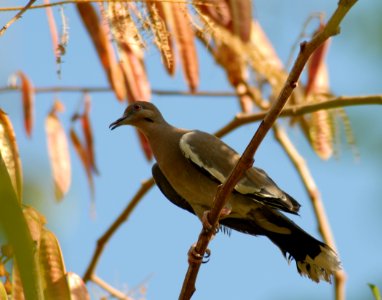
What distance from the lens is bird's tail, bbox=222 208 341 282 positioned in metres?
3.53

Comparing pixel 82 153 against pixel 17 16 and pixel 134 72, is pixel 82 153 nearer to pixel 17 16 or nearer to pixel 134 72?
pixel 134 72

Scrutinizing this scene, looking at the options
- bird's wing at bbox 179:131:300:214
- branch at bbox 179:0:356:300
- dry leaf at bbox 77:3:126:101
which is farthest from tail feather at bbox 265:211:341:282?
dry leaf at bbox 77:3:126:101

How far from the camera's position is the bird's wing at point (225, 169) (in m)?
3.44

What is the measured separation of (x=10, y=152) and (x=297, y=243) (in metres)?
2.06

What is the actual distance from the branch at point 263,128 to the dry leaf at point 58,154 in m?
0.63

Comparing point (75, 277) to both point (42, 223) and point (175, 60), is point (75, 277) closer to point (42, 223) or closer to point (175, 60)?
point (42, 223)

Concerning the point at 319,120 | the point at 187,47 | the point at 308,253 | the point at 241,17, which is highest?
the point at 241,17

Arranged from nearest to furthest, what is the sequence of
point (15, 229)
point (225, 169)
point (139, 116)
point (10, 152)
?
1. point (15, 229)
2. point (10, 152)
3. point (225, 169)
4. point (139, 116)

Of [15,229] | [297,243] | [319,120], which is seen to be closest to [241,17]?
[319,120]

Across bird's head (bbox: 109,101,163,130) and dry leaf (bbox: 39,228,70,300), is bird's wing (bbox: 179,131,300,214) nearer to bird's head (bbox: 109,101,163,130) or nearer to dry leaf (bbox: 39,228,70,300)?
bird's head (bbox: 109,101,163,130)

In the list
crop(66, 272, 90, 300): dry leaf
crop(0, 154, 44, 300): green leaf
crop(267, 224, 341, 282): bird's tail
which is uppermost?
crop(0, 154, 44, 300): green leaf

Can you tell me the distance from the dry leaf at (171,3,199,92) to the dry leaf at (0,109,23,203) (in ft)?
3.30

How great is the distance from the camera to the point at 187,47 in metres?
3.00

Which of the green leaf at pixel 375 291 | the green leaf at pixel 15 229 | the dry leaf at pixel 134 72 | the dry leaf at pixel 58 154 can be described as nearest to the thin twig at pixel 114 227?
the dry leaf at pixel 58 154
